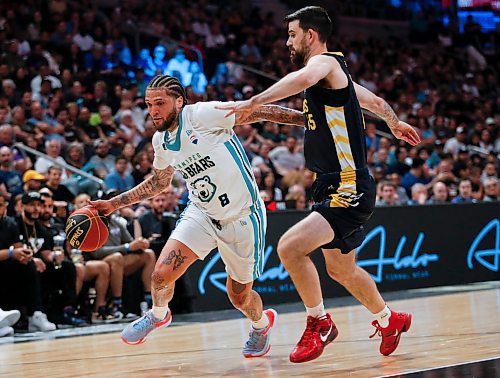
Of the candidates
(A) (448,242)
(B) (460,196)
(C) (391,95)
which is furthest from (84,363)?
(C) (391,95)

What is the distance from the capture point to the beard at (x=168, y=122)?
6266 millimetres

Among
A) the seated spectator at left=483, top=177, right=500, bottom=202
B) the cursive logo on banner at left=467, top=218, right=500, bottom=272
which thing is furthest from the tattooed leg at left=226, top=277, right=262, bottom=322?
the seated spectator at left=483, top=177, right=500, bottom=202

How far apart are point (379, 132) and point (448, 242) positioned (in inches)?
256

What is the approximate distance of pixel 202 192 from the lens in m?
6.31

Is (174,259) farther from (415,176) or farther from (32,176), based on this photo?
(415,176)

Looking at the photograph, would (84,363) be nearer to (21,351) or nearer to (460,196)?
(21,351)

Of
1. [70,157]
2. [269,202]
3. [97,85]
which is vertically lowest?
[269,202]

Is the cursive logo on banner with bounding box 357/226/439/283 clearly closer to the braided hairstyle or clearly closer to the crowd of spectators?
the crowd of spectators

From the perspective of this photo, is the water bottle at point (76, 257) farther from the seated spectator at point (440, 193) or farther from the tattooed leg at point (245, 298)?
the seated spectator at point (440, 193)

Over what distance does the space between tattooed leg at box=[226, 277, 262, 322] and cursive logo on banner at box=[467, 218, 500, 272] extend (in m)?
7.55

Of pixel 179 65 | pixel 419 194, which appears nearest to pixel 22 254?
pixel 419 194

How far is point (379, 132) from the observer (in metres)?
19.5

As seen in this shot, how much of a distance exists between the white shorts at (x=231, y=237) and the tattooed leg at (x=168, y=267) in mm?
52

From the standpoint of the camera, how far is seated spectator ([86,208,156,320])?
10.7 metres
